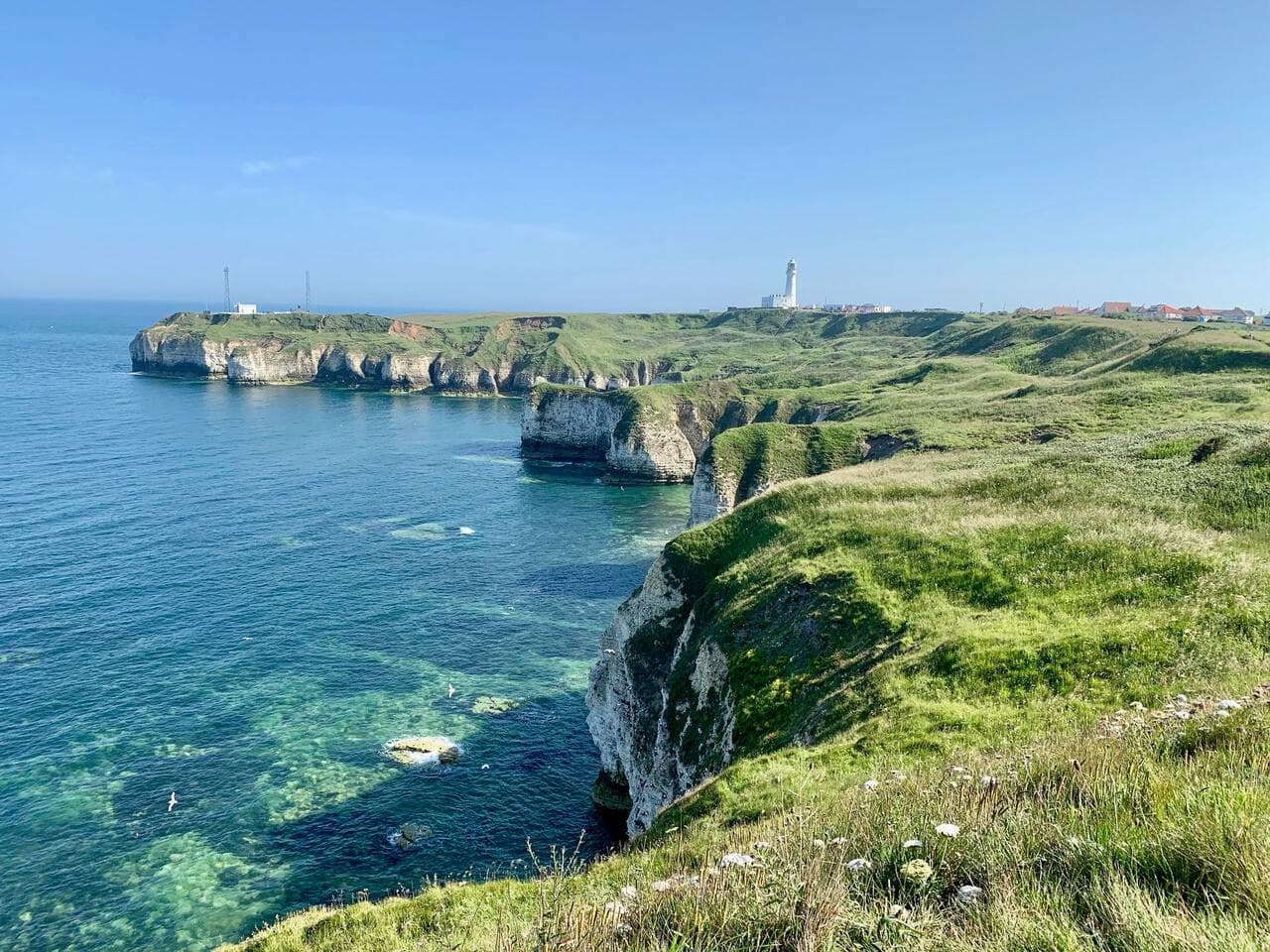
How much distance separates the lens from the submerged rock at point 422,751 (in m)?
42.1

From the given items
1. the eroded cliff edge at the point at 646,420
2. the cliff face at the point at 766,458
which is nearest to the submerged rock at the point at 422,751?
the cliff face at the point at 766,458

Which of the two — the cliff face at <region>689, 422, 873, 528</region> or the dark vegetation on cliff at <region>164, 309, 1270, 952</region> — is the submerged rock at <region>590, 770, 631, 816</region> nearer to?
the dark vegetation on cliff at <region>164, 309, 1270, 952</region>

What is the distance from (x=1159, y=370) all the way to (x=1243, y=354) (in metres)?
6.96

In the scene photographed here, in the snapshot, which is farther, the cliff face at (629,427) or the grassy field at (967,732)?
the cliff face at (629,427)

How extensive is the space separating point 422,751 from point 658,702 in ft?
52.7

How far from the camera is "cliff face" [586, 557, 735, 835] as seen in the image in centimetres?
2900

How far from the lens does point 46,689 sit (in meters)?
47.1

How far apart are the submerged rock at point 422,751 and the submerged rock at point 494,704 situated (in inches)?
149

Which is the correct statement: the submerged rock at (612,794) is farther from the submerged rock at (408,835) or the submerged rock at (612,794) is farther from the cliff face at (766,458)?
the cliff face at (766,458)

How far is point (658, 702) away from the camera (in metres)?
36.1

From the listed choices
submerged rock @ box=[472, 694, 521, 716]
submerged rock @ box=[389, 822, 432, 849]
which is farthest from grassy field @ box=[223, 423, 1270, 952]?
submerged rock @ box=[472, 694, 521, 716]

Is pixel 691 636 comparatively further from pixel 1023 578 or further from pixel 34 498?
pixel 34 498

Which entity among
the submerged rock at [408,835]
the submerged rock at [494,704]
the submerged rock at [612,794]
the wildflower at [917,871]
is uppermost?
the wildflower at [917,871]

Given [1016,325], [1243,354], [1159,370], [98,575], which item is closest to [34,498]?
[98,575]
